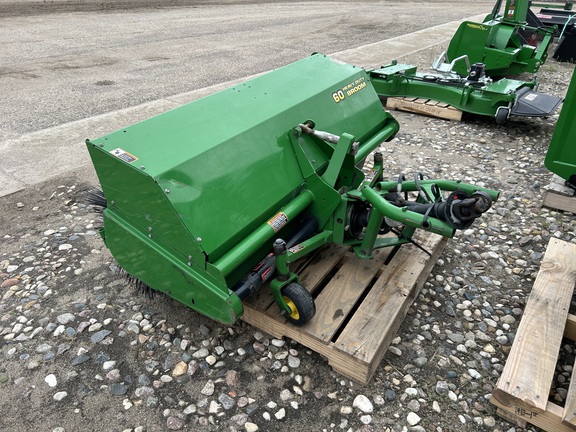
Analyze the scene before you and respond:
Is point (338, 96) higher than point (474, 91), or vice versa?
point (338, 96)

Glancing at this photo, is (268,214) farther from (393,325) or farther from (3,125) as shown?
(3,125)

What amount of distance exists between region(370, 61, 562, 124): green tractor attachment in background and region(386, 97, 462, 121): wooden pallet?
0.20ft

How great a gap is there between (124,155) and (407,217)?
143 cm

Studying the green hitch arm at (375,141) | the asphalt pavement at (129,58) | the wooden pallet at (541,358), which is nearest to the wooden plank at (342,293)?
the green hitch arm at (375,141)

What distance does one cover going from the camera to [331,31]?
1130 cm

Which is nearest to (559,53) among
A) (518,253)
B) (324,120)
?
(518,253)

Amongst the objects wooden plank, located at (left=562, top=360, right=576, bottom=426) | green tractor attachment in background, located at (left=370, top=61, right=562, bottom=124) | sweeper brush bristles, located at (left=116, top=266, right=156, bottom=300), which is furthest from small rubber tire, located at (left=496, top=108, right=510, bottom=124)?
sweeper brush bristles, located at (left=116, top=266, right=156, bottom=300)

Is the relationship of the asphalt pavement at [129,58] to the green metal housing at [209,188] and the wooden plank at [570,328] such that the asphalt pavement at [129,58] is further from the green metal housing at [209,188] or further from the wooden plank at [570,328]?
the wooden plank at [570,328]

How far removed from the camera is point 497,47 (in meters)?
6.61

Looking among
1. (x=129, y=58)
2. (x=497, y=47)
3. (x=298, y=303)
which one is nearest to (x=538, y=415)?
(x=298, y=303)

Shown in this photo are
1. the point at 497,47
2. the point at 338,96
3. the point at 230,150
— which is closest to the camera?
the point at 230,150

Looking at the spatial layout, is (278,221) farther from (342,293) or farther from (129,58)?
(129,58)

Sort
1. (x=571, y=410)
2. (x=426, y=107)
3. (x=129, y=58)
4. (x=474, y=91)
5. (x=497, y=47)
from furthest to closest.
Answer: (x=129, y=58) → (x=497, y=47) → (x=426, y=107) → (x=474, y=91) → (x=571, y=410)

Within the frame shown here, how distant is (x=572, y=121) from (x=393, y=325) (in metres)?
2.25
